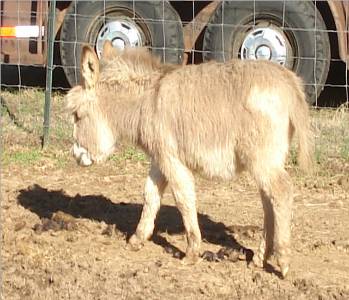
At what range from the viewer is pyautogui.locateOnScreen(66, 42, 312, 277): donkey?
531 cm

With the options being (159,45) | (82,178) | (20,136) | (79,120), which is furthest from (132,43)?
→ (79,120)

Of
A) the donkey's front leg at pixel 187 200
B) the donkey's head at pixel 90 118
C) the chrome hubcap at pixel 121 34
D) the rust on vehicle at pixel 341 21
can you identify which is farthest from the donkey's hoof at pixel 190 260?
the chrome hubcap at pixel 121 34

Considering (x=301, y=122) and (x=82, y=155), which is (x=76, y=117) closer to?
(x=82, y=155)

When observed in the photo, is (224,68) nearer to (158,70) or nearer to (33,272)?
(158,70)

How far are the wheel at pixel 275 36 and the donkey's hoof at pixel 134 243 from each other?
13.1 feet

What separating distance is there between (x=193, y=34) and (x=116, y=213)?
150 inches

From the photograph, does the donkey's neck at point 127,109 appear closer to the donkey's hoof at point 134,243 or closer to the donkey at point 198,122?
the donkey at point 198,122

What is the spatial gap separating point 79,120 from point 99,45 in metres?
4.03

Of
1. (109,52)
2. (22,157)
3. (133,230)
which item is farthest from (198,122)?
(22,157)

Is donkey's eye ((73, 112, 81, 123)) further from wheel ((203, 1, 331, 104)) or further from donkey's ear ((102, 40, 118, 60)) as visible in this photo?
wheel ((203, 1, 331, 104))

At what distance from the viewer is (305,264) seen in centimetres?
571

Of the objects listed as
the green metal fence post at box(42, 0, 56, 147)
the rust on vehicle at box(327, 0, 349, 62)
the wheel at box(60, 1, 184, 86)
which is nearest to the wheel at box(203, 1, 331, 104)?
the rust on vehicle at box(327, 0, 349, 62)

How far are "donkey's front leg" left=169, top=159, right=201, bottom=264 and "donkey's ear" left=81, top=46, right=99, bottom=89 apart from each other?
33.3 inches

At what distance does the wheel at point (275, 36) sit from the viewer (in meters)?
9.59
